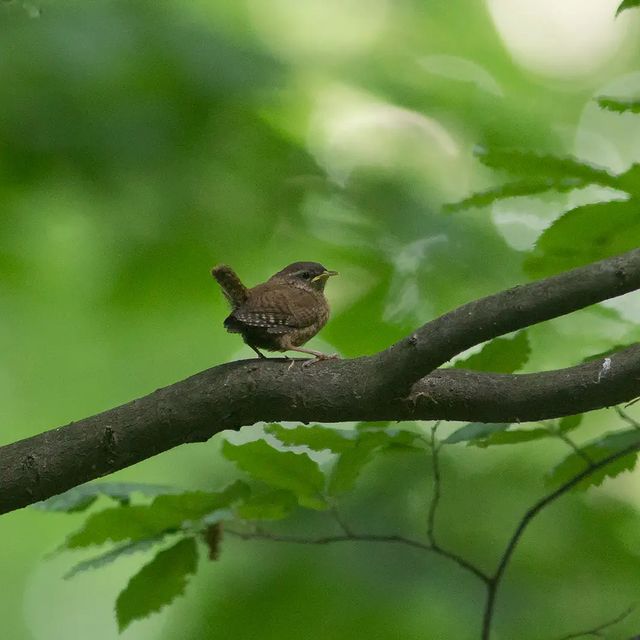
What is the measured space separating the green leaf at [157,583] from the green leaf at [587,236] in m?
1.05

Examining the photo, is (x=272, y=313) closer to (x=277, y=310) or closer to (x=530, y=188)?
(x=277, y=310)

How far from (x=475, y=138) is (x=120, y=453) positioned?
102 inches

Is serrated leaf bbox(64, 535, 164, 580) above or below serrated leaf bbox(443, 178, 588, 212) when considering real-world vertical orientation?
below

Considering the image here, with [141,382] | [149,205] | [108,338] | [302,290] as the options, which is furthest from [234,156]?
[141,382]

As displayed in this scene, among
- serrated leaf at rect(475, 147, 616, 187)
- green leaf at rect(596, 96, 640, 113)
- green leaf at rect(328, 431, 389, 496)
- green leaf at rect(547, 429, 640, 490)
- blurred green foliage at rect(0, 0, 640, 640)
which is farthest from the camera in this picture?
blurred green foliage at rect(0, 0, 640, 640)

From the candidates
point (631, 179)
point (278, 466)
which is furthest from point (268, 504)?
point (631, 179)

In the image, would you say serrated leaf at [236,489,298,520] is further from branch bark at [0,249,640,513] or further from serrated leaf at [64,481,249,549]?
branch bark at [0,249,640,513]

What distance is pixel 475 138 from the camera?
13.3 feet

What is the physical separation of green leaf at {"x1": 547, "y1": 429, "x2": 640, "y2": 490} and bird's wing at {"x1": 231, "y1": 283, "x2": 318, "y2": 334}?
0.80 metres

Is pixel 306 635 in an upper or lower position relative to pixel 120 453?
lower

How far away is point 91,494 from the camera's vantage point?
216 cm

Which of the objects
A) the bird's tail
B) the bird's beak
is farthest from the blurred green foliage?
the bird's tail

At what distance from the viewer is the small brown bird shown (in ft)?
8.11

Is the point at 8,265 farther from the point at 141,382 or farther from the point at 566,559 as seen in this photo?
the point at 566,559
